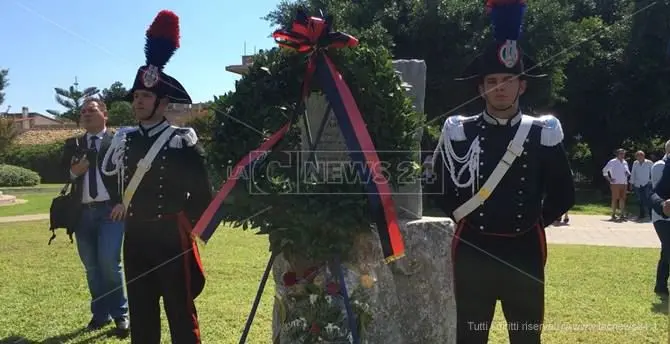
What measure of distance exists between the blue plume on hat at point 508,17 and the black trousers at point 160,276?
2.30 meters

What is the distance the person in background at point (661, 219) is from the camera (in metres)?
5.39

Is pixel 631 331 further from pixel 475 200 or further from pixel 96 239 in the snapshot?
pixel 96 239

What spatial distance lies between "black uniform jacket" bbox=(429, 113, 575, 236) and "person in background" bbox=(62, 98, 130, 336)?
134 inches

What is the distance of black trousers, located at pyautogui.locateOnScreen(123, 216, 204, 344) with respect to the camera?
3797mm

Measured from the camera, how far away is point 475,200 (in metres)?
3.28

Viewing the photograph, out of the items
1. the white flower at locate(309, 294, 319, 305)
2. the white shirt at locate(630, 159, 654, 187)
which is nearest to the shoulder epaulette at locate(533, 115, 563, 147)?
the white flower at locate(309, 294, 319, 305)

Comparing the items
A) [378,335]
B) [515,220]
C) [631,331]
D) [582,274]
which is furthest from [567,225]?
[515,220]

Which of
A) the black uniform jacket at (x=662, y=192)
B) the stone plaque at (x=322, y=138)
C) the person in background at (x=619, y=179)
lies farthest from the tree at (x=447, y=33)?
the stone plaque at (x=322, y=138)

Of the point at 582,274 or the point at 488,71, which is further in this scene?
the point at 582,274

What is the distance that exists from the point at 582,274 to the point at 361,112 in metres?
5.40

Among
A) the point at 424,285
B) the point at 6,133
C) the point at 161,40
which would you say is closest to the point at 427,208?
the point at 424,285

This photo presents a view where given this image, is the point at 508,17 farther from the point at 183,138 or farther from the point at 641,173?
the point at 641,173

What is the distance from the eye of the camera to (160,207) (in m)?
3.85

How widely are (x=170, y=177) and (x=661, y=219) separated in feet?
15.8
